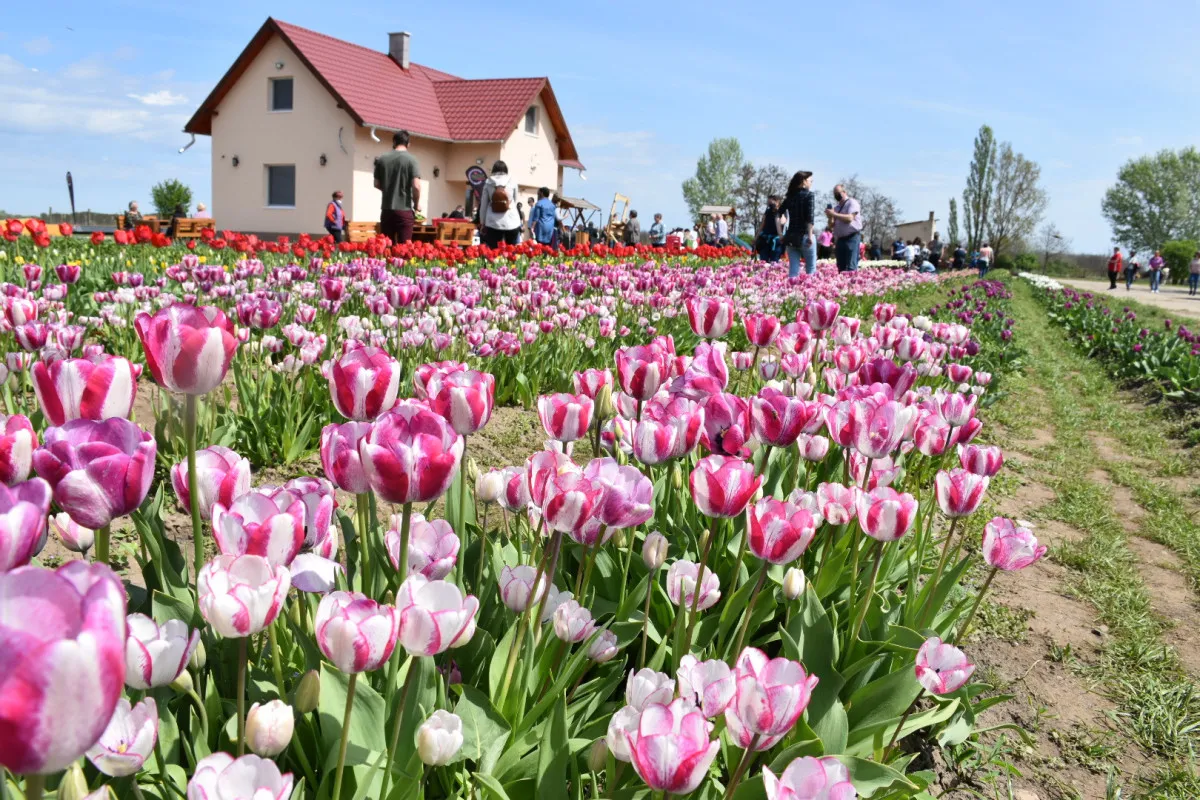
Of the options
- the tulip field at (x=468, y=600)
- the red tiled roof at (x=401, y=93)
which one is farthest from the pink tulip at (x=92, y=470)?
the red tiled roof at (x=401, y=93)

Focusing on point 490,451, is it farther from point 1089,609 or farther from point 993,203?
point 993,203

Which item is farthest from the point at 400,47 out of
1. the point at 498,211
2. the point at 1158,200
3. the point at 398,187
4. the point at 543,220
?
the point at 1158,200

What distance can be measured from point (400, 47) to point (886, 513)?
35.2m

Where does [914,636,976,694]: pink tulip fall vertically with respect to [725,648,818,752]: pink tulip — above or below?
below

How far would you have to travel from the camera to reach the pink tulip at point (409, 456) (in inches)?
46.0

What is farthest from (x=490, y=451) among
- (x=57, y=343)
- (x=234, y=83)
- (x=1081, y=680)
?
(x=234, y=83)

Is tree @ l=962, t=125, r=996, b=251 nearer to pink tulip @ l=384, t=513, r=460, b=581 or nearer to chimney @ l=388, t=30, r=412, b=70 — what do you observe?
→ chimney @ l=388, t=30, r=412, b=70

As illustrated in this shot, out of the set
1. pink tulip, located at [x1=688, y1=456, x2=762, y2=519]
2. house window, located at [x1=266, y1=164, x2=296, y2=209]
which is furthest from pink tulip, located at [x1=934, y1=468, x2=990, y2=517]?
house window, located at [x1=266, y1=164, x2=296, y2=209]

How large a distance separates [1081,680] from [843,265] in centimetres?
1304

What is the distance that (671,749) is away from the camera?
976 mm

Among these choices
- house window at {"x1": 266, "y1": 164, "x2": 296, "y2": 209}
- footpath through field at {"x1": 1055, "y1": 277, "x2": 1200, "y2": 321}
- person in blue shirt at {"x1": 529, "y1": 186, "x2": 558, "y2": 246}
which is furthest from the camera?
house window at {"x1": 266, "y1": 164, "x2": 296, "y2": 209}

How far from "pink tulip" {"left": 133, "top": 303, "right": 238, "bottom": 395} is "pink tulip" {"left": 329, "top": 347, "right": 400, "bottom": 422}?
242 millimetres

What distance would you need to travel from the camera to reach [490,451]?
4.41 metres

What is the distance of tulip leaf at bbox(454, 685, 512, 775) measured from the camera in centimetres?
142
